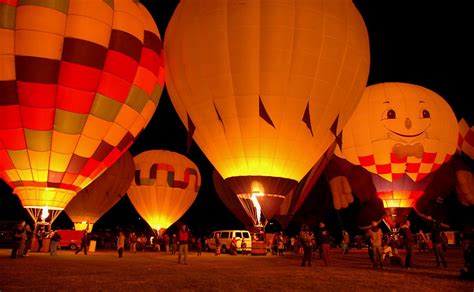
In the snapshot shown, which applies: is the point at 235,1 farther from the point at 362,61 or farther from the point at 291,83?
the point at 362,61

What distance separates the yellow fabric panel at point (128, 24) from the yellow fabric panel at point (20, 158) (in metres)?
4.23

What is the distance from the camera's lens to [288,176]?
1465cm

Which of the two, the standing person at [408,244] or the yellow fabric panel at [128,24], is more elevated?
the yellow fabric panel at [128,24]

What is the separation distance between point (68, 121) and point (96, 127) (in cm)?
79

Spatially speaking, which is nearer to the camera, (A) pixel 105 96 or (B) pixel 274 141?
(A) pixel 105 96

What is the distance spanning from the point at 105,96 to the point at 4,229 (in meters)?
20.4

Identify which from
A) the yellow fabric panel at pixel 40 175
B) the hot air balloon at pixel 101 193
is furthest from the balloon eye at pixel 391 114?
the yellow fabric panel at pixel 40 175

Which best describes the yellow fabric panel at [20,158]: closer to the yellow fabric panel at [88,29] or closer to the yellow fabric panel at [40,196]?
the yellow fabric panel at [40,196]

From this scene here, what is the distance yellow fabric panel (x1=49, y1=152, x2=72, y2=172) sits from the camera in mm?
12602

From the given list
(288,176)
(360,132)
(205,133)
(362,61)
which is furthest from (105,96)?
(360,132)

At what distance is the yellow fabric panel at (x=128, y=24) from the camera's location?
42.5ft

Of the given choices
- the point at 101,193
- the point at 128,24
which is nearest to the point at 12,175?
the point at 128,24

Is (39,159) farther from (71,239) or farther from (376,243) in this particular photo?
(376,243)

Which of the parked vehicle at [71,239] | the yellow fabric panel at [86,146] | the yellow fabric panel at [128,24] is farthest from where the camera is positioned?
the parked vehicle at [71,239]
